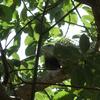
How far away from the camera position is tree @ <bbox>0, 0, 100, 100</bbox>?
0.99 m

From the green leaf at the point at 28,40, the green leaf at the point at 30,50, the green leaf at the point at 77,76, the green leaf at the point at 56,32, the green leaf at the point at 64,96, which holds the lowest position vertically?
the green leaf at the point at 64,96

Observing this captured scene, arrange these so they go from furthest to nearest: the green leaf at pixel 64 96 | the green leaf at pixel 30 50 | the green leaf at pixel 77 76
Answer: the green leaf at pixel 30 50 → the green leaf at pixel 64 96 → the green leaf at pixel 77 76

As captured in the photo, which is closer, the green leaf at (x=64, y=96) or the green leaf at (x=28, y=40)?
the green leaf at (x=64, y=96)

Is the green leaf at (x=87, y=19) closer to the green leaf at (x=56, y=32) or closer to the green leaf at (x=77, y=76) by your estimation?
the green leaf at (x=56, y=32)

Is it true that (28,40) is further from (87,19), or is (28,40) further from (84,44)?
(84,44)

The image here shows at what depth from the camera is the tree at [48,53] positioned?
994mm

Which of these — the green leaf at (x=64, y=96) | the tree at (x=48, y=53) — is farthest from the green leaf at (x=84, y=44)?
the green leaf at (x=64, y=96)

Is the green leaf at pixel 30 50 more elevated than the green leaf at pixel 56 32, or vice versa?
the green leaf at pixel 56 32

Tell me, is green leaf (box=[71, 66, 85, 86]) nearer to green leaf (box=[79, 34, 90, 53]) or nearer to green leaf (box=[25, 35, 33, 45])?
green leaf (box=[79, 34, 90, 53])

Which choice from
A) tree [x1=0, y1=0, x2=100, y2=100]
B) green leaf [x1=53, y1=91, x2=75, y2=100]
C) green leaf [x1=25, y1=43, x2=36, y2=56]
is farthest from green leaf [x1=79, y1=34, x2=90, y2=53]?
green leaf [x1=25, y1=43, x2=36, y2=56]

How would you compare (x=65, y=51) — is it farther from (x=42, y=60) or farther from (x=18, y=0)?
(x=42, y=60)

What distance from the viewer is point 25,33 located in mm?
1726

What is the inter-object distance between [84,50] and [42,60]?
2.67ft

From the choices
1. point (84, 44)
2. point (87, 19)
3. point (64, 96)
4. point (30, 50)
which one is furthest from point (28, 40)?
point (84, 44)
